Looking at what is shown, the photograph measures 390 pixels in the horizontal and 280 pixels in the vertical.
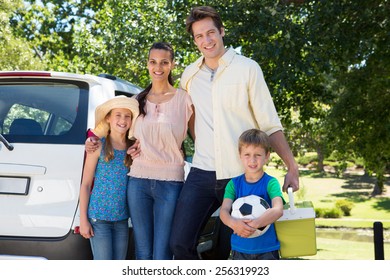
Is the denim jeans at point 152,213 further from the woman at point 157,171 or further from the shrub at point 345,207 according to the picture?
the shrub at point 345,207

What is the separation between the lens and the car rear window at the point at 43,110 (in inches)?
191

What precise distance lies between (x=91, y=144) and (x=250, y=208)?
1.20 m

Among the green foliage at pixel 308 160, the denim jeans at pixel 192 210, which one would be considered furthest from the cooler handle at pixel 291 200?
the green foliage at pixel 308 160

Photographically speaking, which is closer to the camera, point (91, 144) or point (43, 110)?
point (91, 144)

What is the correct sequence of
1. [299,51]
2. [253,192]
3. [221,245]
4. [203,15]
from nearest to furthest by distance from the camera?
1. [253,192]
2. [203,15]
3. [221,245]
4. [299,51]

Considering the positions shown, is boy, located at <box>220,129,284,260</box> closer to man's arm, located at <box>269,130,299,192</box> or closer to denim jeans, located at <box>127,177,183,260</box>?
man's arm, located at <box>269,130,299,192</box>

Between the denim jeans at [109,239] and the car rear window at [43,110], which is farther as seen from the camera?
the car rear window at [43,110]

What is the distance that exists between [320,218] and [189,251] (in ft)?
127

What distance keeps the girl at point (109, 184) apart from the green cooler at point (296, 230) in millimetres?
1111

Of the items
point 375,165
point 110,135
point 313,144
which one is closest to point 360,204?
point 313,144

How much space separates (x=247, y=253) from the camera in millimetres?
4086

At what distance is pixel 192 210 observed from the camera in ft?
14.2

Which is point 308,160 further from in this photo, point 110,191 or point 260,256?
point 260,256

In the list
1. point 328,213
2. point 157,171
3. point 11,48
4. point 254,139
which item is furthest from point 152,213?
point 328,213
